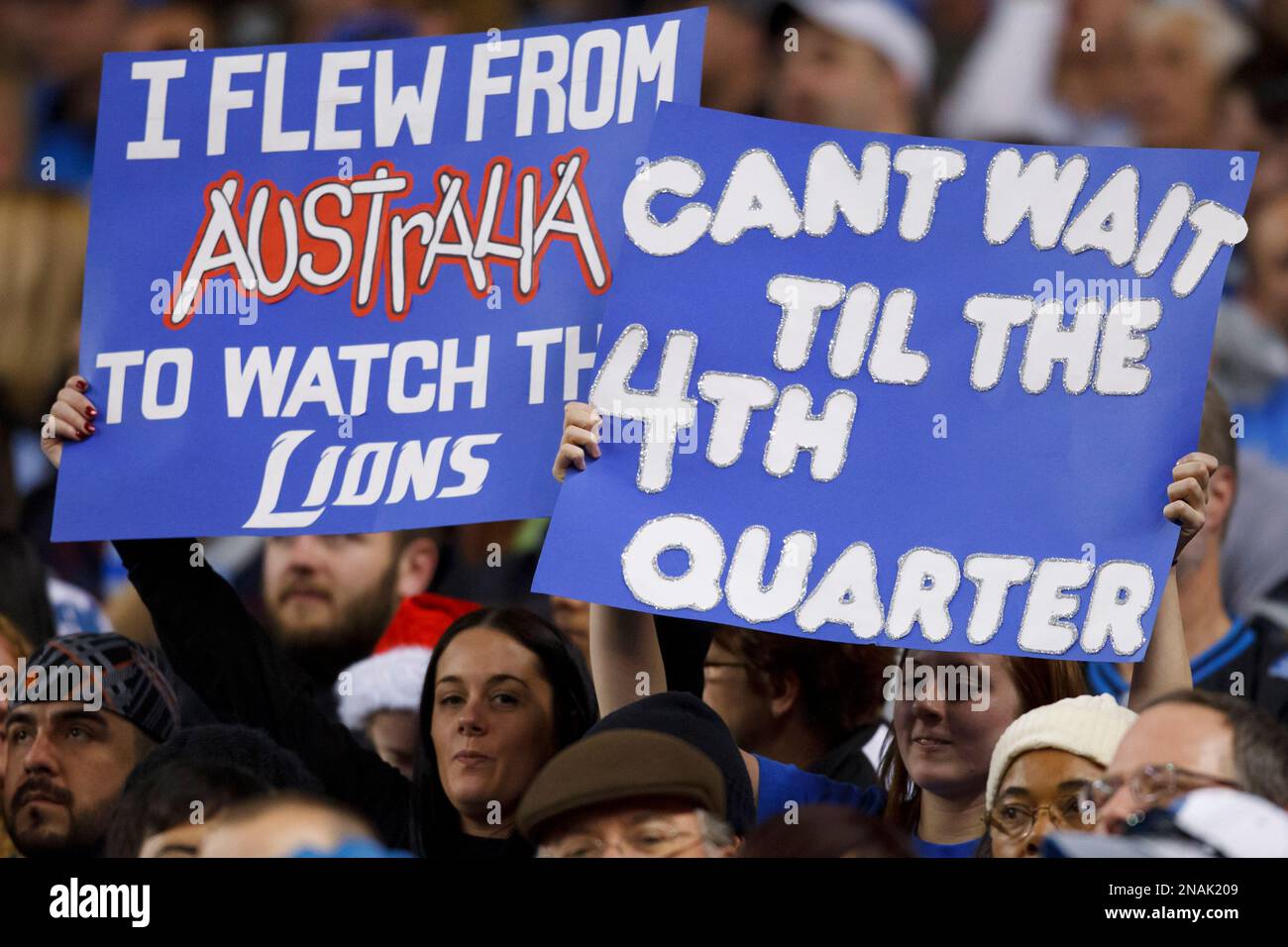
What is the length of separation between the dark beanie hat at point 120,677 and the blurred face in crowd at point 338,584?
90 centimetres

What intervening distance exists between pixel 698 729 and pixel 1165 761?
753 mm

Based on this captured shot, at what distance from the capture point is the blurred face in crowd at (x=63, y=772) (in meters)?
3.80

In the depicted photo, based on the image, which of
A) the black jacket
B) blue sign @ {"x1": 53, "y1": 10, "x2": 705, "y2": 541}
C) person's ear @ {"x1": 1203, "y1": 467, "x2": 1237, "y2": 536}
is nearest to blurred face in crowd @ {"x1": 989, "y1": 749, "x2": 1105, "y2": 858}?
blue sign @ {"x1": 53, "y1": 10, "x2": 705, "y2": 541}

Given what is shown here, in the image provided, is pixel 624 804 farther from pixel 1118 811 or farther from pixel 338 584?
pixel 338 584

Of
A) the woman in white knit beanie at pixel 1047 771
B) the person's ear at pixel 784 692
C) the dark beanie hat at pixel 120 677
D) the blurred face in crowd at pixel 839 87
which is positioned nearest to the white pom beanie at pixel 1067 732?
the woman in white knit beanie at pixel 1047 771

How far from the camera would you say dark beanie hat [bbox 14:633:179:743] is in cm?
389

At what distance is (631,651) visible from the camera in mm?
3656

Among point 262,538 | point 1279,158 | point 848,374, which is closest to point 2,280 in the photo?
point 262,538

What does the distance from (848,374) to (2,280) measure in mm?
2456

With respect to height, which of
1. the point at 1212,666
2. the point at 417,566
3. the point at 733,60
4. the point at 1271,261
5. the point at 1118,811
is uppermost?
the point at 733,60

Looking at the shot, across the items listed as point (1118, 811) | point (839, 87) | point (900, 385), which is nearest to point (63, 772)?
point (900, 385)

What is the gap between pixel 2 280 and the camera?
504cm

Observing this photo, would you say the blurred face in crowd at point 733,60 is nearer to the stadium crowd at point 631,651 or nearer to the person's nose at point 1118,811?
the stadium crowd at point 631,651
